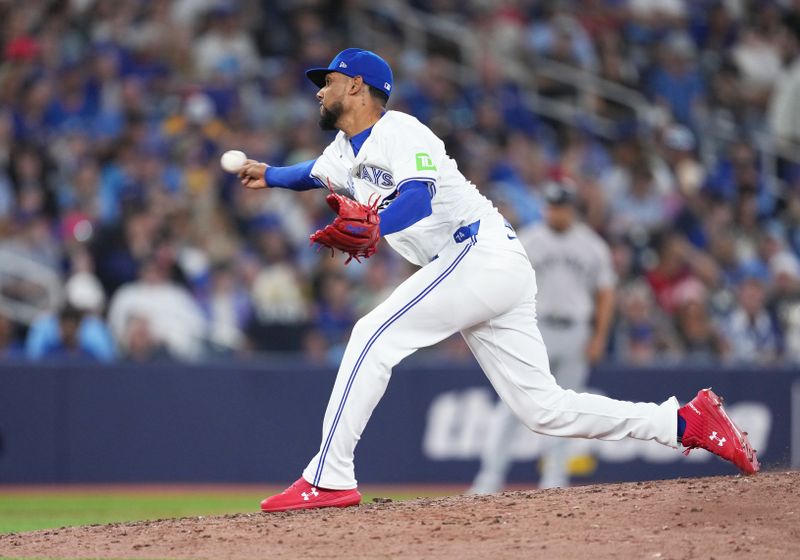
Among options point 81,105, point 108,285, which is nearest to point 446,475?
point 108,285

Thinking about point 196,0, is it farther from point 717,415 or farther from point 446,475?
point 717,415

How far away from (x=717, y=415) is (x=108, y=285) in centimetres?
719

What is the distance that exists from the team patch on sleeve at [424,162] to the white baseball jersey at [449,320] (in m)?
0.02

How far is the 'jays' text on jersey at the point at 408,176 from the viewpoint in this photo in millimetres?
5973

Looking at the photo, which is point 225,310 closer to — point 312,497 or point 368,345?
point 312,497

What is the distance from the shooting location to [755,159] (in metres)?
16.8

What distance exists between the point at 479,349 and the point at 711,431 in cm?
117

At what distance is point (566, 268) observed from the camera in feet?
33.5

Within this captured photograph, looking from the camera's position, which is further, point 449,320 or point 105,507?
point 105,507

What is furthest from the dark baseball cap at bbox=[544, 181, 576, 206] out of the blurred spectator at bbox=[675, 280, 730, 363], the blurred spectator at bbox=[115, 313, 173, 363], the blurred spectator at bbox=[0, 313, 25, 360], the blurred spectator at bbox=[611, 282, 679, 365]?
the blurred spectator at bbox=[0, 313, 25, 360]

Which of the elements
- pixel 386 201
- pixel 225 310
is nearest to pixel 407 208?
pixel 386 201

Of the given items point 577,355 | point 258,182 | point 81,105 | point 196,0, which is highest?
point 196,0

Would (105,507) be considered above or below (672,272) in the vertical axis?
below

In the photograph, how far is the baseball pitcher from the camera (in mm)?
6137
